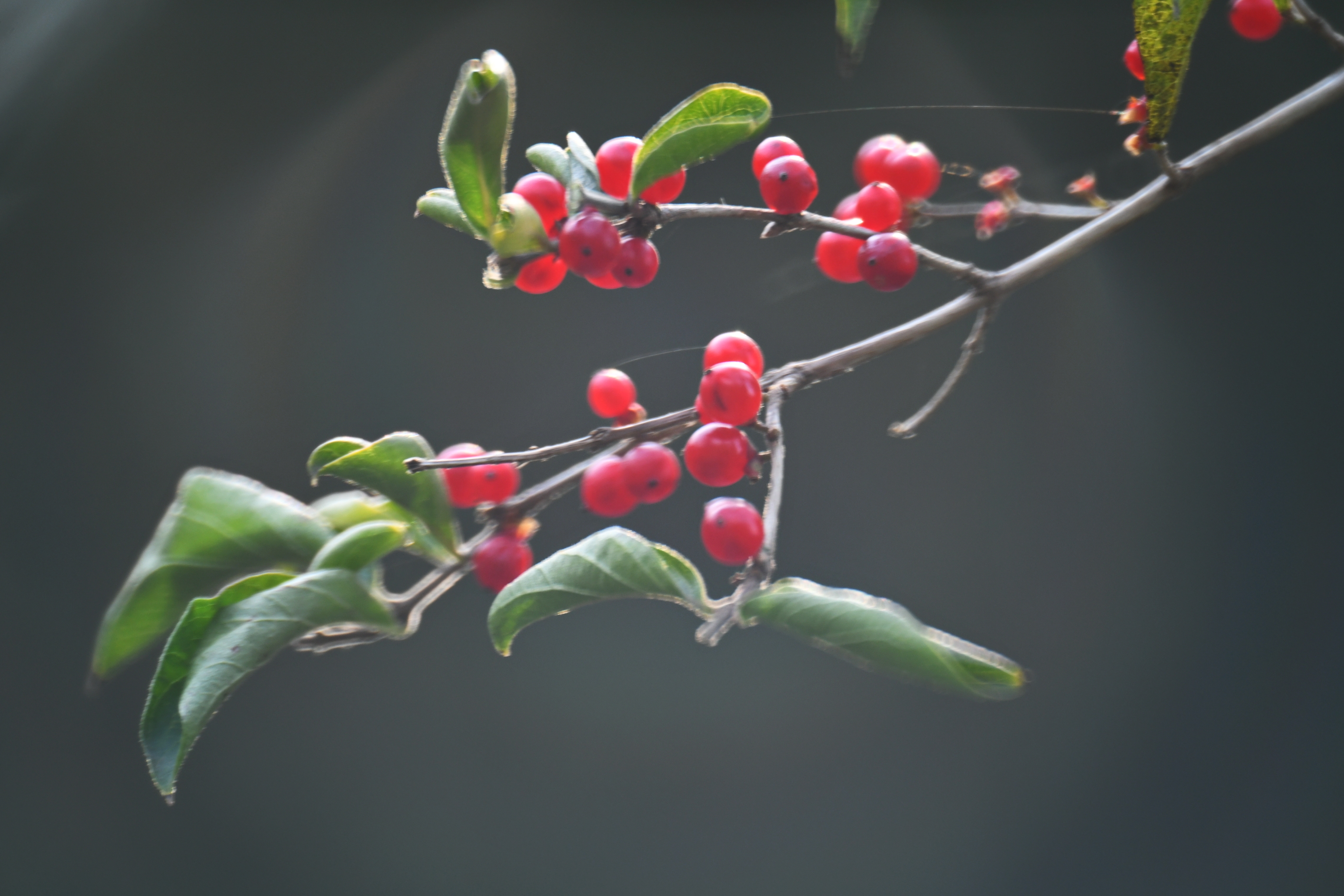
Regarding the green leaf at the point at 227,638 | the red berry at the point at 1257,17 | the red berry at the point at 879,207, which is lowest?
the green leaf at the point at 227,638

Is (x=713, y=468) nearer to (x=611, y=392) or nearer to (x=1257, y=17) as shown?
(x=611, y=392)

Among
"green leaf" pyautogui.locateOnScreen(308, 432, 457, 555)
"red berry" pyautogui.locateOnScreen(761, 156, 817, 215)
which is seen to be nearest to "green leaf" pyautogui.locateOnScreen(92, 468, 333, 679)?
"green leaf" pyautogui.locateOnScreen(308, 432, 457, 555)

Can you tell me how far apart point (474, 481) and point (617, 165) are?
148 mm

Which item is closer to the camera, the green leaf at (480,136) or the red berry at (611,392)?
the green leaf at (480,136)

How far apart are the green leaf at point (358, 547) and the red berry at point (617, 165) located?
161 mm

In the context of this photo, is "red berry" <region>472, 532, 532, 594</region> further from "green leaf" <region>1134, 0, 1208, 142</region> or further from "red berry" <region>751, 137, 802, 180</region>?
"green leaf" <region>1134, 0, 1208, 142</region>

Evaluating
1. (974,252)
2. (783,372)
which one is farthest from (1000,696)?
(974,252)

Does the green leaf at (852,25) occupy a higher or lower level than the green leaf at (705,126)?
higher

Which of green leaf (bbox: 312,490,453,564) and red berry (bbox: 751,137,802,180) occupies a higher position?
red berry (bbox: 751,137,802,180)

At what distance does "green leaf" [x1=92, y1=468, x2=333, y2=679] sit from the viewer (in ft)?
1.08

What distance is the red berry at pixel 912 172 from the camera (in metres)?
0.40

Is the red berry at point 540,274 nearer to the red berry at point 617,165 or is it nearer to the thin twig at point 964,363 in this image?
the red berry at point 617,165

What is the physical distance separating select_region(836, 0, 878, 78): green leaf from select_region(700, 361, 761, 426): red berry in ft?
0.35

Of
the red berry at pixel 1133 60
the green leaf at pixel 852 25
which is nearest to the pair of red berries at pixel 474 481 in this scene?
the green leaf at pixel 852 25
